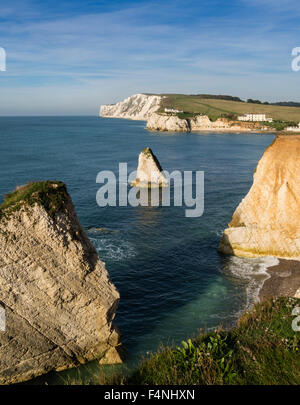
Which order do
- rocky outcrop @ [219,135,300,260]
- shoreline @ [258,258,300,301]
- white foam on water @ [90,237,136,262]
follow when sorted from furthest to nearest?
white foam on water @ [90,237,136,262], rocky outcrop @ [219,135,300,260], shoreline @ [258,258,300,301]

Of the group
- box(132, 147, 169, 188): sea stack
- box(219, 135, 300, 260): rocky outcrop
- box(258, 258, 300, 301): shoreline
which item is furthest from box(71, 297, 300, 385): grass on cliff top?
box(132, 147, 169, 188): sea stack

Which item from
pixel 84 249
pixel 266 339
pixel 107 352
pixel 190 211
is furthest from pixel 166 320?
pixel 190 211

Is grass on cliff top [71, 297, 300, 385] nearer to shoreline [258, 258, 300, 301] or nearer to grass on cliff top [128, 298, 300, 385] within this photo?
grass on cliff top [128, 298, 300, 385]

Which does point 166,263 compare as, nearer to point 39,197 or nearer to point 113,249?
point 113,249

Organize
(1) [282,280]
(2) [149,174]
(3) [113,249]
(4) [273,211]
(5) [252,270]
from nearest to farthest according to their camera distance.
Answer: (1) [282,280] → (5) [252,270] → (4) [273,211] → (3) [113,249] → (2) [149,174]

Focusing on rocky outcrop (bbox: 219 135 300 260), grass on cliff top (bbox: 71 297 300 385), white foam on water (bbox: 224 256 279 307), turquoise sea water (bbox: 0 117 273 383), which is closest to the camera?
grass on cliff top (bbox: 71 297 300 385)

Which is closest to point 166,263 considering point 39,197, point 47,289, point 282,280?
point 282,280

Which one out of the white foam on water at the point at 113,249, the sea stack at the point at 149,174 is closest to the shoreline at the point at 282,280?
the white foam on water at the point at 113,249
